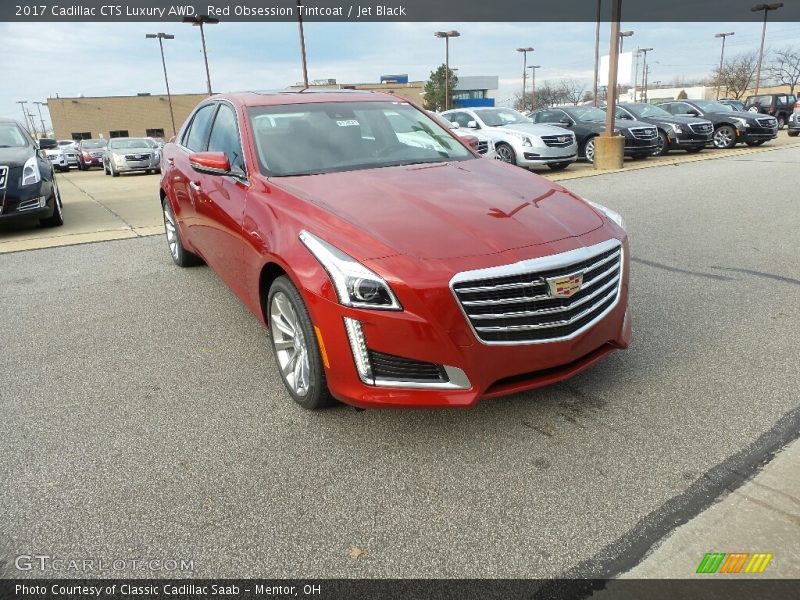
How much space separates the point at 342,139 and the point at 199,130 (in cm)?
167

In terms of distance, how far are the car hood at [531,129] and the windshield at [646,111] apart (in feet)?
17.9

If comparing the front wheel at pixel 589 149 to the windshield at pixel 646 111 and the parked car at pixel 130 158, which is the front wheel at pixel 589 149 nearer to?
the windshield at pixel 646 111

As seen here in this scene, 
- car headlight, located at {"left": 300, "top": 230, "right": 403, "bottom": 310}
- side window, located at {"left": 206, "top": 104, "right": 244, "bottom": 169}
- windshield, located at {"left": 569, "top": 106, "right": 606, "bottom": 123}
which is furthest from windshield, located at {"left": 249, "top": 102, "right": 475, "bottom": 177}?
windshield, located at {"left": 569, "top": 106, "right": 606, "bottom": 123}

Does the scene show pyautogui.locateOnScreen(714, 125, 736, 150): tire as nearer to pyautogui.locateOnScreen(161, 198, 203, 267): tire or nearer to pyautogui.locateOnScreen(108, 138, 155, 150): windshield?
pyautogui.locateOnScreen(161, 198, 203, 267): tire

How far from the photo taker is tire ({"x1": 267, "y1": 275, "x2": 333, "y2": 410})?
9.10ft

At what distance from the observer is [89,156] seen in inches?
1061

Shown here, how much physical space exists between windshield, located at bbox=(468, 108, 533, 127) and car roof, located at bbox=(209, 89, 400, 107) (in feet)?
34.0

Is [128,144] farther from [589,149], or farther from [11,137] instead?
[589,149]

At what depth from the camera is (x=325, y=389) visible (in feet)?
9.30

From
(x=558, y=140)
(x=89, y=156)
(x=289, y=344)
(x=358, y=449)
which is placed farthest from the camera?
(x=89, y=156)

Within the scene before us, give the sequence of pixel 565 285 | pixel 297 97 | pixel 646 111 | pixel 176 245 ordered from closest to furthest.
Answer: pixel 565 285 → pixel 297 97 → pixel 176 245 → pixel 646 111

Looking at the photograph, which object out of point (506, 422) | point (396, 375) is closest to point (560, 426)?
point (506, 422)

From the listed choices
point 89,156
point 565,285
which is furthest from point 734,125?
point 89,156

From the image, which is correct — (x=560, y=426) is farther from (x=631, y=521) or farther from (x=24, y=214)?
(x=24, y=214)
